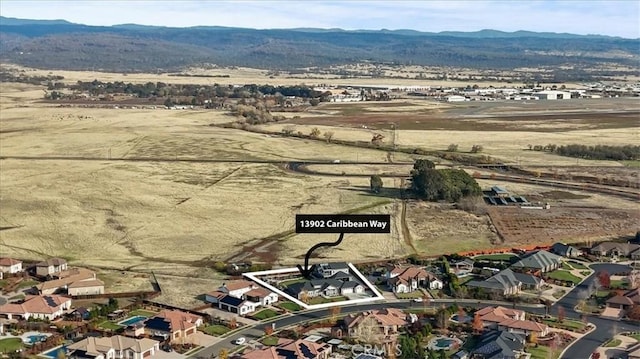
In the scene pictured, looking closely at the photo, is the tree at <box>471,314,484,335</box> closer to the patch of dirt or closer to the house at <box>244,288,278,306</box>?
the house at <box>244,288,278,306</box>

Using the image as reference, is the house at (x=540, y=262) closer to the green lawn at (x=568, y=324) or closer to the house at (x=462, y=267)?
the house at (x=462, y=267)

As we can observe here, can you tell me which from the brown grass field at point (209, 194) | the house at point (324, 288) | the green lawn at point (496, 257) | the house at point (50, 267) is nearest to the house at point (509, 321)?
the house at point (324, 288)

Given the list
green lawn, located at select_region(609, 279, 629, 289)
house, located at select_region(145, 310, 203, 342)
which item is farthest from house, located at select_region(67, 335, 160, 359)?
green lawn, located at select_region(609, 279, 629, 289)

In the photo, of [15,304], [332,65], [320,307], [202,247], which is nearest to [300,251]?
[202,247]

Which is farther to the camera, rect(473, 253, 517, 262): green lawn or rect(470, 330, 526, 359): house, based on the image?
rect(473, 253, 517, 262): green lawn

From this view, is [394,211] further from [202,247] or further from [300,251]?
[202,247]
